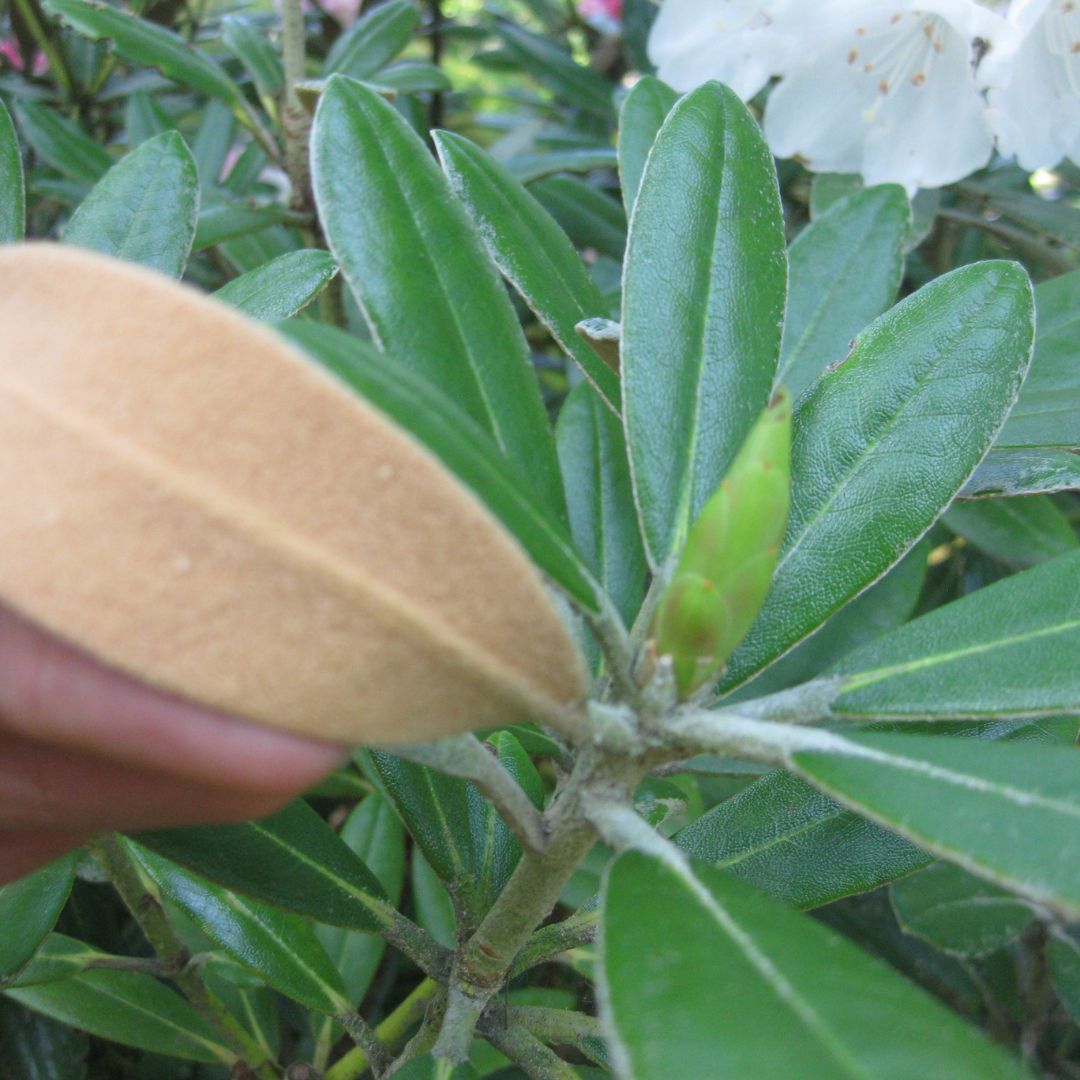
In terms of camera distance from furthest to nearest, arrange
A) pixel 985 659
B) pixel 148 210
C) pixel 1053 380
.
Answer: pixel 1053 380, pixel 148 210, pixel 985 659

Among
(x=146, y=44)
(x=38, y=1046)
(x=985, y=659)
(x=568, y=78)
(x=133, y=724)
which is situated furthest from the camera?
(x=568, y=78)

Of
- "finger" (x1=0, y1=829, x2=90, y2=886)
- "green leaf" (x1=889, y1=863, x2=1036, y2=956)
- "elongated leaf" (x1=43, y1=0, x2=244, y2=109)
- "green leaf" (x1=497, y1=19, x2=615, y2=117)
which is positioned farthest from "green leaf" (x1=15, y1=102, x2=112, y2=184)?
"green leaf" (x1=889, y1=863, x2=1036, y2=956)

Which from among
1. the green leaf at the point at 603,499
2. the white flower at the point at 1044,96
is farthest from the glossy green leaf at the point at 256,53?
the white flower at the point at 1044,96

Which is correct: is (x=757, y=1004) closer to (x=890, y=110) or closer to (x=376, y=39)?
(x=890, y=110)

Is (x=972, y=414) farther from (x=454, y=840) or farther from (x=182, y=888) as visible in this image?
(x=182, y=888)

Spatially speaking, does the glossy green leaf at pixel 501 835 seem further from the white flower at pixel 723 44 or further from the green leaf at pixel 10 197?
the white flower at pixel 723 44

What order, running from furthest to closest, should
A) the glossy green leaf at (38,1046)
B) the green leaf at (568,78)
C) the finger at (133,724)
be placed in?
the green leaf at (568,78) → the glossy green leaf at (38,1046) → the finger at (133,724)

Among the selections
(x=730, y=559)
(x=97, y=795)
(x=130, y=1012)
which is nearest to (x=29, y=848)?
(x=97, y=795)
